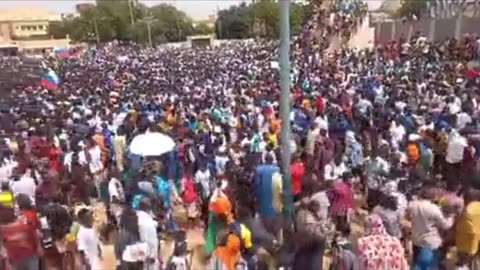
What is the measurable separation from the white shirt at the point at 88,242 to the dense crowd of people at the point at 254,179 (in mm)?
13

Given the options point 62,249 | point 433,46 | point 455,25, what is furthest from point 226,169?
point 455,25

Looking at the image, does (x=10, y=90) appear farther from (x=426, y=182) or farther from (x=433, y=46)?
(x=426, y=182)

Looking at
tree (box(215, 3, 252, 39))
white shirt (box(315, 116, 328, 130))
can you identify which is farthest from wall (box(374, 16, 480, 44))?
tree (box(215, 3, 252, 39))

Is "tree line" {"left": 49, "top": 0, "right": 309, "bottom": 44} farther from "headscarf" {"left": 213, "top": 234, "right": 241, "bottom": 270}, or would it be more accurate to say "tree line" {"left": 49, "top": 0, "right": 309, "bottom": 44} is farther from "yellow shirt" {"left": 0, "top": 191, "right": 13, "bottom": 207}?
"headscarf" {"left": 213, "top": 234, "right": 241, "bottom": 270}

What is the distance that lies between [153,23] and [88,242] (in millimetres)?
83355

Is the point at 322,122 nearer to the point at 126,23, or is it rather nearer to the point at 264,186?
the point at 264,186

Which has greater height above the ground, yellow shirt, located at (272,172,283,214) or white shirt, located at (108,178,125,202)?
yellow shirt, located at (272,172,283,214)

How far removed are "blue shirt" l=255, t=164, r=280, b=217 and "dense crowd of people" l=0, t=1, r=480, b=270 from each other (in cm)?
1

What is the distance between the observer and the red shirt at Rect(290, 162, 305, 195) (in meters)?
8.83

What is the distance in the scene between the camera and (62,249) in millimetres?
7156

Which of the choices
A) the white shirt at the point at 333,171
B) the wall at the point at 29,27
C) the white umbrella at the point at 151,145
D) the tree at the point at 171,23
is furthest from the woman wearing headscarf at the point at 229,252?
the wall at the point at 29,27

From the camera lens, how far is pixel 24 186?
9062 millimetres

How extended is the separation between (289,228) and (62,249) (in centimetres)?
210

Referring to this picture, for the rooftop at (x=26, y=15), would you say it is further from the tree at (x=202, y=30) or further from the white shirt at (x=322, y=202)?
the white shirt at (x=322, y=202)
